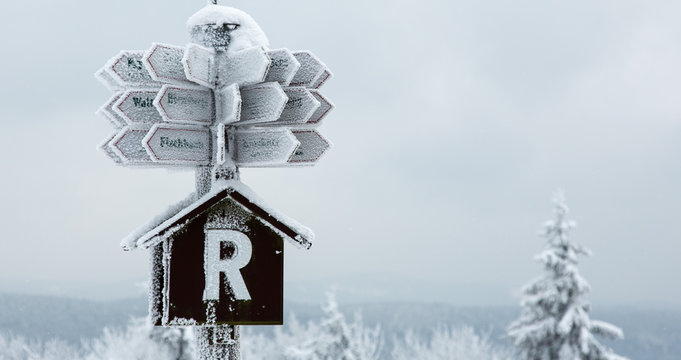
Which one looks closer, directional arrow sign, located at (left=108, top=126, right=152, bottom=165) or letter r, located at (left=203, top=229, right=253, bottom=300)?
directional arrow sign, located at (left=108, top=126, right=152, bottom=165)

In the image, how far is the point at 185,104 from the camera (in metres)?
4.00

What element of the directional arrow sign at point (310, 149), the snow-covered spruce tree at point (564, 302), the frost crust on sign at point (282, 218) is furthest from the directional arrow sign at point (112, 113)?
the snow-covered spruce tree at point (564, 302)

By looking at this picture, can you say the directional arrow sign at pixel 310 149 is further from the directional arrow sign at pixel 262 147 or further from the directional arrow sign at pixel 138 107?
the directional arrow sign at pixel 138 107

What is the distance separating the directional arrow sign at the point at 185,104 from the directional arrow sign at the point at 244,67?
15cm

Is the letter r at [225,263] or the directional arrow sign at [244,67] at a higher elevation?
the directional arrow sign at [244,67]

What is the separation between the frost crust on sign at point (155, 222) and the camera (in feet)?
13.4

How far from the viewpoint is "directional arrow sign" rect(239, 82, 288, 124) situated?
12.9ft

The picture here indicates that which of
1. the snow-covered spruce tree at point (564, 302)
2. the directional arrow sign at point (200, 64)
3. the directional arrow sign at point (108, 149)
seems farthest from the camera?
the snow-covered spruce tree at point (564, 302)

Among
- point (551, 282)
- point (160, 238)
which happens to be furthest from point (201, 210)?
point (551, 282)

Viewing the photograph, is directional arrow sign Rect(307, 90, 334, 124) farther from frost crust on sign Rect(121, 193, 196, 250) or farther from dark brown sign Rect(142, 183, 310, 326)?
frost crust on sign Rect(121, 193, 196, 250)

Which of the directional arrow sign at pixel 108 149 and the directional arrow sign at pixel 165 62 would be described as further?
the directional arrow sign at pixel 108 149

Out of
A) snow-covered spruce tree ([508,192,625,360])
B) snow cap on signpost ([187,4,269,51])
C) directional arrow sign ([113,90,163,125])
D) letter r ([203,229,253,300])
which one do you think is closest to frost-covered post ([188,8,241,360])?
snow cap on signpost ([187,4,269,51])

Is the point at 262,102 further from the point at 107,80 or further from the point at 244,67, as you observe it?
the point at 107,80

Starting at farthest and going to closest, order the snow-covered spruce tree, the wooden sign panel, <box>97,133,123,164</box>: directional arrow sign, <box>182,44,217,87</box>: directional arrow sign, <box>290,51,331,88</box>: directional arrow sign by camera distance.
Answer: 1. the snow-covered spruce tree
2. <box>290,51,331,88</box>: directional arrow sign
3. the wooden sign panel
4. <box>97,133,123,164</box>: directional arrow sign
5. <box>182,44,217,87</box>: directional arrow sign
